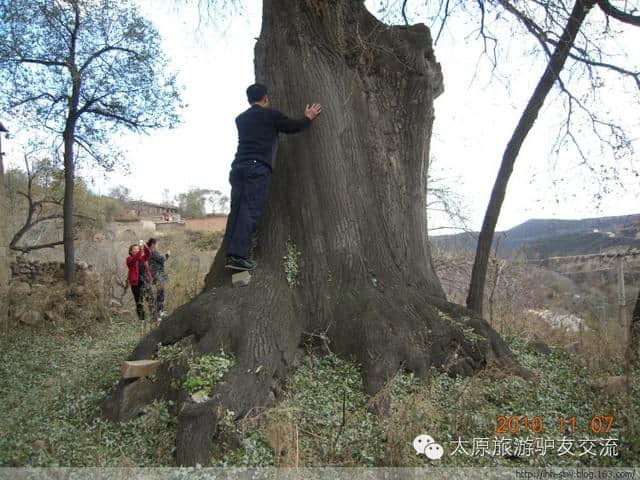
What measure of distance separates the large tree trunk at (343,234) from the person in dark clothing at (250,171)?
0.87 ft

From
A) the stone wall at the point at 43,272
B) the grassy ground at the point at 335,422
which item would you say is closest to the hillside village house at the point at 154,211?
the stone wall at the point at 43,272

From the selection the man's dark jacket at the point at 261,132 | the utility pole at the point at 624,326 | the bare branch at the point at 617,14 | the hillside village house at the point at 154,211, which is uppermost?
the hillside village house at the point at 154,211

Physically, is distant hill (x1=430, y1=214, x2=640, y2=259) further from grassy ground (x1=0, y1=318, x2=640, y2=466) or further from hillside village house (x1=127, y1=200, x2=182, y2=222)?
hillside village house (x1=127, y1=200, x2=182, y2=222)

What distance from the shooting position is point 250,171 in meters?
4.46

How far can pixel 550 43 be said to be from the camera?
5.98 metres

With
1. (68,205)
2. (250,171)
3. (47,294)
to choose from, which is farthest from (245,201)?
(68,205)

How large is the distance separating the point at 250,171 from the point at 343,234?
109 cm

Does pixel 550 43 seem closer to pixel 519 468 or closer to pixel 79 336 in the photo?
pixel 519 468

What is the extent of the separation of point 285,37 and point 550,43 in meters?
3.37

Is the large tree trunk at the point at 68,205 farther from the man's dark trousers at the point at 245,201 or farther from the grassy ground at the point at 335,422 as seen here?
the man's dark trousers at the point at 245,201

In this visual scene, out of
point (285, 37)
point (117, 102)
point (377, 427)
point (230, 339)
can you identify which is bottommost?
point (377, 427)

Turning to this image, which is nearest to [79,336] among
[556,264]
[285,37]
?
[285,37]

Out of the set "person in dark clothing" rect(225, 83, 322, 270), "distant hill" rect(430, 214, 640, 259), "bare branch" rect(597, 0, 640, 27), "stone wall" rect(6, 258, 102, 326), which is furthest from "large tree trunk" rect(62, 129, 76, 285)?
"bare branch" rect(597, 0, 640, 27)

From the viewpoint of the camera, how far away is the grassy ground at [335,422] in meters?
3.06
